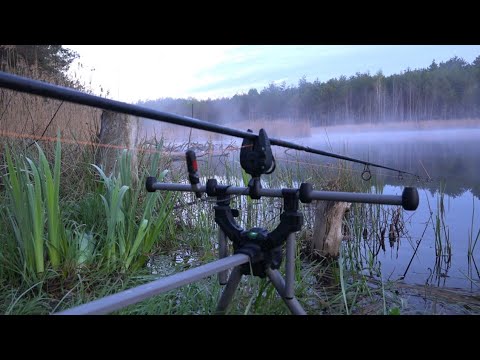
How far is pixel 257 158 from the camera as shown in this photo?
1.07 meters

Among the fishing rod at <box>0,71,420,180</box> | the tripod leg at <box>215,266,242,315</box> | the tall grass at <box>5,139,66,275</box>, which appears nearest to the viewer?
the fishing rod at <box>0,71,420,180</box>

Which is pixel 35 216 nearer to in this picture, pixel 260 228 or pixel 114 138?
pixel 260 228

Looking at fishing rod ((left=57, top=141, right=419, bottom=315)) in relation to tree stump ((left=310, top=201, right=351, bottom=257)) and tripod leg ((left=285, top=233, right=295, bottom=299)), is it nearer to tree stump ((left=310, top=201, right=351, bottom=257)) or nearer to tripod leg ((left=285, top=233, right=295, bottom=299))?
tripod leg ((left=285, top=233, right=295, bottom=299))

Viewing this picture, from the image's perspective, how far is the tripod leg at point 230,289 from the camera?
3.84ft

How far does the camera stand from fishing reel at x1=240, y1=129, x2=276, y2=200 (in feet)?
3.49

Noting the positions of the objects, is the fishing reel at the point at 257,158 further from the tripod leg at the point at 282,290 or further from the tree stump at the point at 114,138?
the tree stump at the point at 114,138

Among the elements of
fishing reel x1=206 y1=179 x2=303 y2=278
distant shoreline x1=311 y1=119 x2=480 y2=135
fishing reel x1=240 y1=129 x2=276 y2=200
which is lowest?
fishing reel x1=206 y1=179 x2=303 y2=278

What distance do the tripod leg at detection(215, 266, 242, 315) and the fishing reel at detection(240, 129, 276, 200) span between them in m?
0.25

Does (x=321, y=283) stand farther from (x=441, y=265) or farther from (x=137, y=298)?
(x=137, y=298)

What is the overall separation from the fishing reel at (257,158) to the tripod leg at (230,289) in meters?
0.25

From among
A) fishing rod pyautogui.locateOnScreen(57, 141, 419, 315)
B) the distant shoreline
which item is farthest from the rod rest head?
the distant shoreline

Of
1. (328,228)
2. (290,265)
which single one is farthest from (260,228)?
(328,228)

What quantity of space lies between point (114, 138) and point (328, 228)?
6.33ft

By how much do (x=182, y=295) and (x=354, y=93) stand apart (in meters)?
4.61
